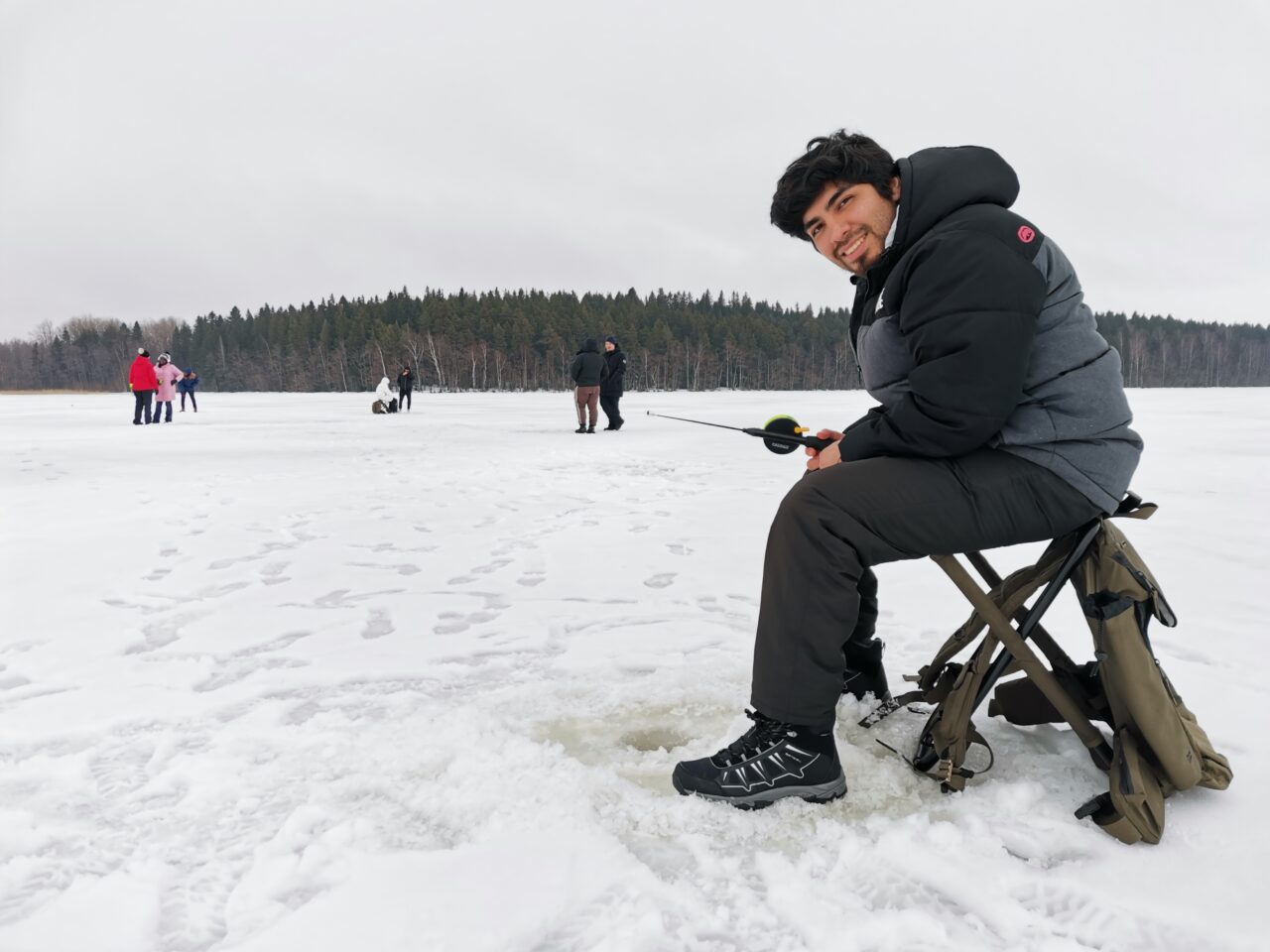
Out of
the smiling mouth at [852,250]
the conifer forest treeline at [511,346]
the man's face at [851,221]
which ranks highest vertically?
the conifer forest treeline at [511,346]

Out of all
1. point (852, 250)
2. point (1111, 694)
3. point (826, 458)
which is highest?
point (852, 250)

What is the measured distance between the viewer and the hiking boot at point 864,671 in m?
2.49

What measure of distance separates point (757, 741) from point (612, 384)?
13.4 m

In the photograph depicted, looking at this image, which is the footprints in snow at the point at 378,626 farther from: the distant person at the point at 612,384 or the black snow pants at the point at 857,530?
the distant person at the point at 612,384

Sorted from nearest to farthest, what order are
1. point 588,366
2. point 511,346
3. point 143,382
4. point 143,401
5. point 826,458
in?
point 826,458, point 588,366, point 143,382, point 143,401, point 511,346

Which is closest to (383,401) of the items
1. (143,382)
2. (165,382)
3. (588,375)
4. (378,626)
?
(165,382)

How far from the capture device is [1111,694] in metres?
1.83

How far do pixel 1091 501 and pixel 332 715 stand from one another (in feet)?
7.73

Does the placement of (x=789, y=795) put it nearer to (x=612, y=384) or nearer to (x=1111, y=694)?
(x=1111, y=694)

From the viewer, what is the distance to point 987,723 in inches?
92.7

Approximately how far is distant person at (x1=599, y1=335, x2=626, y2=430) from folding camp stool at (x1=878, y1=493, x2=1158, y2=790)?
510 inches

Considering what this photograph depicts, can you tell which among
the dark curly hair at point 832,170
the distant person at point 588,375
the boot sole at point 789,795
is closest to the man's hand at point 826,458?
the dark curly hair at point 832,170

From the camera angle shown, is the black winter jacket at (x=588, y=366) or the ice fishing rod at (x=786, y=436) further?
the black winter jacket at (x=588, y=366)

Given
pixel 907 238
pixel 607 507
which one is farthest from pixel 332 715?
pixel 607 507
